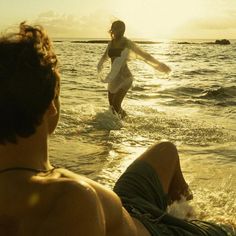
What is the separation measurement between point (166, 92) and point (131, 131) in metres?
7.37

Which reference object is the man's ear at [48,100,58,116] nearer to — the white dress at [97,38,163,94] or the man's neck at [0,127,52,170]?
the man's neck at [0,127,52,170]

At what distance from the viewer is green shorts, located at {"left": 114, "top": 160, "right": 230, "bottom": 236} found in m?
3.03

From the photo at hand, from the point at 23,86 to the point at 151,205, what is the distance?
4.80 ft

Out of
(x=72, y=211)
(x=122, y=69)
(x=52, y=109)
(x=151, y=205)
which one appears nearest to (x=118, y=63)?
(x=122, y=69)

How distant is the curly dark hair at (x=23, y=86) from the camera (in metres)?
2.01

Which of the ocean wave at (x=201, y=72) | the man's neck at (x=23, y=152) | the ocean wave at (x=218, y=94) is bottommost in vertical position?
the ocean wave at (x=201, y=72)

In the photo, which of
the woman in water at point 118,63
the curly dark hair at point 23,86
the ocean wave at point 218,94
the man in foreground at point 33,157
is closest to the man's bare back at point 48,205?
the man in foreground at point 33,157

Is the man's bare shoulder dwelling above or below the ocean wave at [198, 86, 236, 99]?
above

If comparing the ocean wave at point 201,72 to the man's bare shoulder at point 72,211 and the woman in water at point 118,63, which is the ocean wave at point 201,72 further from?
the man's bare shoulder at point 72,211

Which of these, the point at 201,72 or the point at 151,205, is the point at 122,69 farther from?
the point at 201,72

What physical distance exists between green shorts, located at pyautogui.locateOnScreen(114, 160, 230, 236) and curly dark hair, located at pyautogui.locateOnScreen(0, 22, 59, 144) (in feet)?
3.90

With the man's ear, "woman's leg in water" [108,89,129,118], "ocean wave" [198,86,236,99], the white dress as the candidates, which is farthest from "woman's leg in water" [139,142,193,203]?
"ocean wave" [198,86,236,99]

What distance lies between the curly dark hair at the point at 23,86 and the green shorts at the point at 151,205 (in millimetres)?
→ 1189

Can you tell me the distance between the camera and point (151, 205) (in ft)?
10.4
